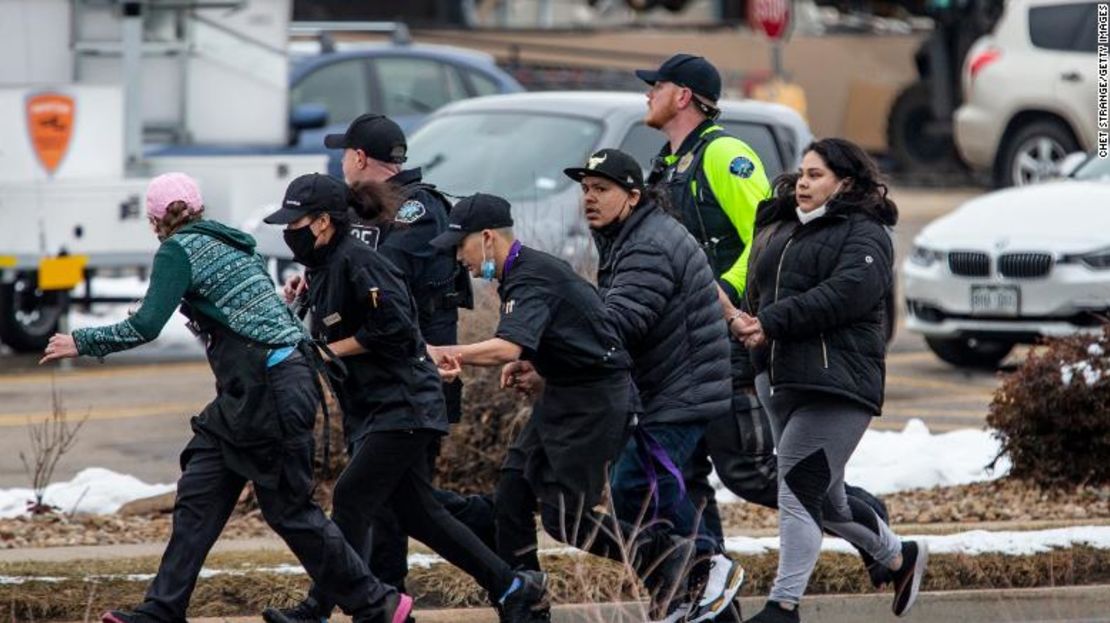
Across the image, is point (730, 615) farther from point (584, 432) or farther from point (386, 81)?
point (386, 81)

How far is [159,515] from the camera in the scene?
10047 mm

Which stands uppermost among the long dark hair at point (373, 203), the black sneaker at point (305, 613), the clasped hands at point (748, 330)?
the long dark hair at point (373, 203)

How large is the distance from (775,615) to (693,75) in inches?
73.7

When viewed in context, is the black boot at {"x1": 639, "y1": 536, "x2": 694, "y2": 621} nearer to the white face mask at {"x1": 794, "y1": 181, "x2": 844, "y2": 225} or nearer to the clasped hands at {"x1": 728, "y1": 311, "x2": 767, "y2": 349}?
the clasped hands at {"x1": 728, "y1": 311, "x2": 767, "y2": 349}

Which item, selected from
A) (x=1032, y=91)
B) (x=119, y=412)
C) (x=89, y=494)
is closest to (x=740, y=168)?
(x=89, y=494)

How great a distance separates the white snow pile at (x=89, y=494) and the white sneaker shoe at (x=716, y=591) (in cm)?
340

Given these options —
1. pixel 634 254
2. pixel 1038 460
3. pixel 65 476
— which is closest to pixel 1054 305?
pixel 1038 460

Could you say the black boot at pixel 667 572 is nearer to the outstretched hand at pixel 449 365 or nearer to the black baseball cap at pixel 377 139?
the outstretched hand at pixel 449 365

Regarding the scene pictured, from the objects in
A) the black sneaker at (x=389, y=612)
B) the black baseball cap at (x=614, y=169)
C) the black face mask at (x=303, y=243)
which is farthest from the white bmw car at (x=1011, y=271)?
the black face mask at (x=303, y=243)

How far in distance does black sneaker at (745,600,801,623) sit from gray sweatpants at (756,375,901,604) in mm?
33

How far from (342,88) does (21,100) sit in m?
3.97

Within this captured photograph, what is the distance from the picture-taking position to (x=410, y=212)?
25.6ft

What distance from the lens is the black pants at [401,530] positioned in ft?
25.6

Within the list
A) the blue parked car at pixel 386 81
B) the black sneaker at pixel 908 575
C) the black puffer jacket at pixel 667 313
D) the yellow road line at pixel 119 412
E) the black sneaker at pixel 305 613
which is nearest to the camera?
the black puffer jacket at pixel 667 313
